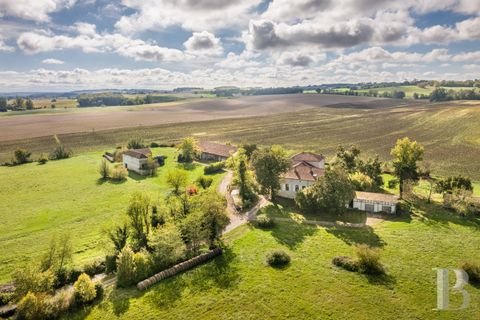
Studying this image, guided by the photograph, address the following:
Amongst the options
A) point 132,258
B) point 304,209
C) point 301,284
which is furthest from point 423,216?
point 132,258

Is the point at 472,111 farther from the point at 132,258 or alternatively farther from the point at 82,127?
the point at 82,127

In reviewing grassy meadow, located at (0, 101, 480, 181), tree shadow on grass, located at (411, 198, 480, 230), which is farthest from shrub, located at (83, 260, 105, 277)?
grassy meadow, located at (0, 101, 480, 181)

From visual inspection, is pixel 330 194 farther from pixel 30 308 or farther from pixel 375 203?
pixel 30 308

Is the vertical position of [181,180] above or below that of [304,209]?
above

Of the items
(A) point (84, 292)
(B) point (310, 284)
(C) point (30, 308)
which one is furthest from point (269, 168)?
(C) point (30, 308)

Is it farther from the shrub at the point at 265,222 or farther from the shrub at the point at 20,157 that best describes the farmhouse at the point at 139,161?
the shrub at the point at 265,222

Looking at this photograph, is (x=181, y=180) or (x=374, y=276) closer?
(x=374, y=276)

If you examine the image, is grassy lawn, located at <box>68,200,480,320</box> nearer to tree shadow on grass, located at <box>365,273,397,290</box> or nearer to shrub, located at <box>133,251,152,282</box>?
tree shadow on grass, located at <box>365,273,397,290</box>
